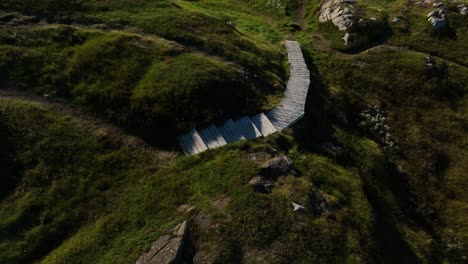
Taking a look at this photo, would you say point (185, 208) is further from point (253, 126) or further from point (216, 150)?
point (253, 126)

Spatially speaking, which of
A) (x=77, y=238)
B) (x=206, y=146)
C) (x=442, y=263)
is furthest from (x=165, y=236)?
(x=442, y=263)

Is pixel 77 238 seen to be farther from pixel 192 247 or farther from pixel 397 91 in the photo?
pixel 397 91

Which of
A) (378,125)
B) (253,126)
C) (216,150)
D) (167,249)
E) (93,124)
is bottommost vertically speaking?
(167,249)

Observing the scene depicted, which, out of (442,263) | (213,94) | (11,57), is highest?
(11,57)

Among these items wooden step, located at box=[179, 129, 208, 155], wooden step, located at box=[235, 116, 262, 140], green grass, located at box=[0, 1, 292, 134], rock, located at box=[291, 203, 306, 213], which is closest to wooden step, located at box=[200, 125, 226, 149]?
wooden step, located at box=[179, 129, 208, 155]

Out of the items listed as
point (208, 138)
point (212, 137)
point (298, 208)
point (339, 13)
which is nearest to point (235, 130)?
point (212, 137)
